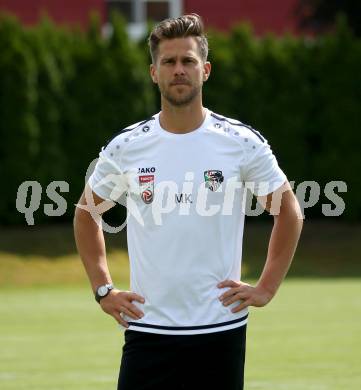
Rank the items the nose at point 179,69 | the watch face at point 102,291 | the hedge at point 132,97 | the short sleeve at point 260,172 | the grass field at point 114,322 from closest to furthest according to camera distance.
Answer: the nose at point 179,69
the short sleeve at point 260,172
the watch face at point 102,291
the grass field at point 114,322
the hedge at point 132,97

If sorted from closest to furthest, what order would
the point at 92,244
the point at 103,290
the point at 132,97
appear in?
the point at 103,290 < the point at 92,244 < the point at 132,97

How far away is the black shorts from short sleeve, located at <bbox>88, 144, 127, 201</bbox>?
0.69 meters

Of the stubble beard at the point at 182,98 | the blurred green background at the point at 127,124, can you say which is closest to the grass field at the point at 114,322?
the blurred green background at the point at 127,124

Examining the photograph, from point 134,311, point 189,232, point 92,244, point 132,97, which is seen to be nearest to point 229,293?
point 189,232

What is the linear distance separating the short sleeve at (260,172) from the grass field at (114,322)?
4739 mm

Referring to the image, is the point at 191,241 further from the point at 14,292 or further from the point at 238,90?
the point at 238,90

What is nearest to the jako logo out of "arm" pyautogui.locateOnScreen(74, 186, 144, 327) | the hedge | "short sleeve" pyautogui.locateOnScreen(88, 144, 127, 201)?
"short sleeve" pyautogui.locateOnScreen(88, 144, 127, 201)

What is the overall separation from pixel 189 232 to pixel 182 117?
20.5 inches

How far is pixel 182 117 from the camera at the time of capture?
5.52 m

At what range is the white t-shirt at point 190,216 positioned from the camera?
5.43 meters

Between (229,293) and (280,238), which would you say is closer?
(229,293)

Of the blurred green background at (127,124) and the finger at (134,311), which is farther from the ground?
the blurred green background at (127,124)

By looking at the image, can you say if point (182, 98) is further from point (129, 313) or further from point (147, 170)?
point (129, 313)

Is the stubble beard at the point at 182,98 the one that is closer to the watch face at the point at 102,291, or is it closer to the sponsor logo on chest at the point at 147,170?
the sponsor logo on chest at the point at 147,170
